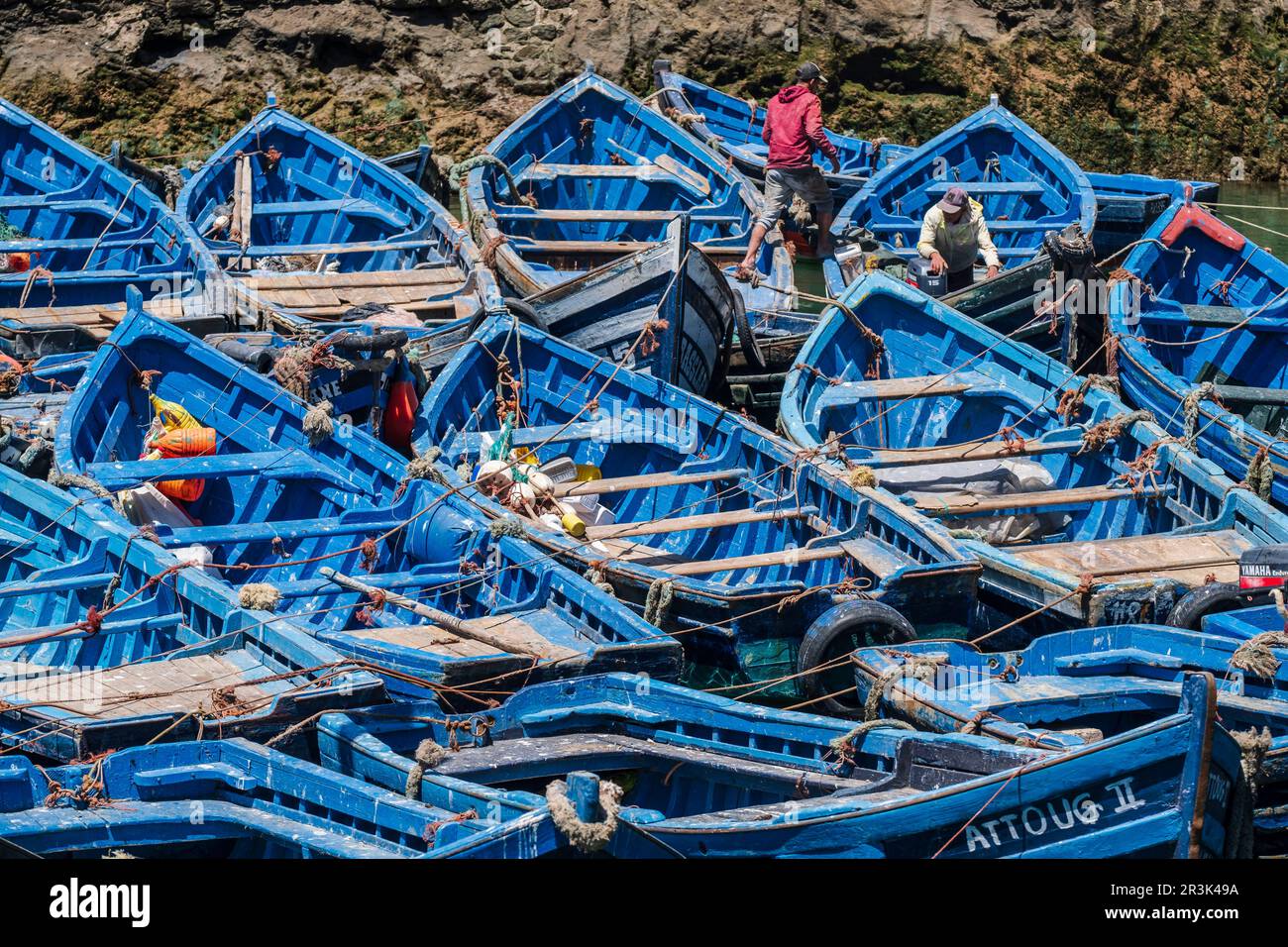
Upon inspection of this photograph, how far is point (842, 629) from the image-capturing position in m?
10.6

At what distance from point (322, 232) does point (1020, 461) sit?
8.22 meters

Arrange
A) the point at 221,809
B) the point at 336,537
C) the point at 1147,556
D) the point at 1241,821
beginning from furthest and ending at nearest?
the point at 336,537, the point at 1147,556, the point at 221,809, the point at 1241,821

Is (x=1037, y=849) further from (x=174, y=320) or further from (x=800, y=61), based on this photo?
(x=800, y=61)

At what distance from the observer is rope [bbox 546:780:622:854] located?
7.29 m

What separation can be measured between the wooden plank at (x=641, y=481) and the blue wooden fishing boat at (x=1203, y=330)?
3361 millimetres

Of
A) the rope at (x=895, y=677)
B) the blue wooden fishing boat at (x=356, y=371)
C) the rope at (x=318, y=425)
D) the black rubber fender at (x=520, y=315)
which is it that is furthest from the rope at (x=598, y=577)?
the black rubber fender at (x=520, y=315)

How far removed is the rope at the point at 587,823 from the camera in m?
7.29

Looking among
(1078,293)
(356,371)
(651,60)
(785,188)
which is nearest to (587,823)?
(356,371)

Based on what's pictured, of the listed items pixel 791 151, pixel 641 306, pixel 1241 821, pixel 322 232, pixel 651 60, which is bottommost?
pixel 1241 821

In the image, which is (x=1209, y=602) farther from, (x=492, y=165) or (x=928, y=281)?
(x=492, y=165)

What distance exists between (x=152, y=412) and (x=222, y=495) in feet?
2.97

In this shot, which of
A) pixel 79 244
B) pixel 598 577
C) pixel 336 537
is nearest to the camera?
pixel 598 577

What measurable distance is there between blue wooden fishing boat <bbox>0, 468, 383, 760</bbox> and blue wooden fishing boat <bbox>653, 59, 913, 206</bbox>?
11023 mm

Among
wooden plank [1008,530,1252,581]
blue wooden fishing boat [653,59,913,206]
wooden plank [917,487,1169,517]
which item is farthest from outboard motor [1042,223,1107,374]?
blue wooden fishing boat [653,59,913,206]
